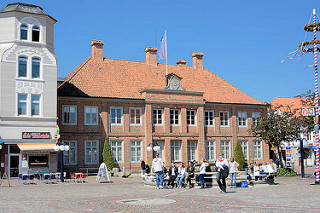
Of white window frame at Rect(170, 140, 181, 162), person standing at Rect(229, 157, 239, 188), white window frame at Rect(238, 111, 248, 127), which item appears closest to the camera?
person standing at Rect(229, 157, 239, 188)

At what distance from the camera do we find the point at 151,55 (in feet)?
147

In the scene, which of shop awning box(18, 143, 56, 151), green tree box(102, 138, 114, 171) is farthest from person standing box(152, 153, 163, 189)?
green tree box(102, 138, 114, 171)

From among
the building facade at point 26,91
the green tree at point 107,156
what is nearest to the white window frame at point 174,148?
the green tree at point 107,156

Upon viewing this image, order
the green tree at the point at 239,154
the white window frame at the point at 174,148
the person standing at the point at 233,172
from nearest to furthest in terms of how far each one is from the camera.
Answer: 1. the person standing at the point at 233,172
2. the white window frame at the point at 174,148
3. the green tree at the point at 239,154

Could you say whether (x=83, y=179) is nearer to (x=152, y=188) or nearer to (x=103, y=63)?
(x=152, y=188)

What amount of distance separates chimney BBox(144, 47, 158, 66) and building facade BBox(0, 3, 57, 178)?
1297 cm

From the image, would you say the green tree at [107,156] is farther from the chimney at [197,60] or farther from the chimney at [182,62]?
the chimney at [197,60]

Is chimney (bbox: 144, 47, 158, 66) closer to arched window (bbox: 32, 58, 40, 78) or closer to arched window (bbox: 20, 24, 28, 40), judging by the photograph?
arched window (bbox: 32, 58, 40, 78)

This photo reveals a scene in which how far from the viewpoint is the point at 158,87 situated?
136ft

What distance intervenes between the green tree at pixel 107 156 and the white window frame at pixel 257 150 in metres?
16.9

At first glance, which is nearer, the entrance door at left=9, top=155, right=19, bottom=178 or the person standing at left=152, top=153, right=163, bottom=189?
the person standing at left=152, top=153, right=163, bottom=189

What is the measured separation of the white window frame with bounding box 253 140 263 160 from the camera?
45.6 m

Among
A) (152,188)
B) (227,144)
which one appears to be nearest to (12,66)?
(152,188)

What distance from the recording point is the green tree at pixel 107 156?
120 feet
